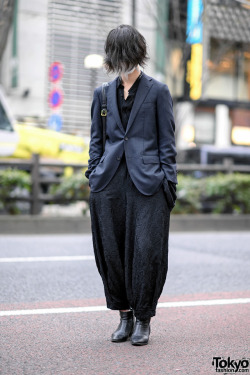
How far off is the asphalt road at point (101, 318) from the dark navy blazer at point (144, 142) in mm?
977

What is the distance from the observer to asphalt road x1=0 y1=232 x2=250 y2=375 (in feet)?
11.4

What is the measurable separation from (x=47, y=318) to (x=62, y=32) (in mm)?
18212

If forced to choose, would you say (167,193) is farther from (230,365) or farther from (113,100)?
(230,365)

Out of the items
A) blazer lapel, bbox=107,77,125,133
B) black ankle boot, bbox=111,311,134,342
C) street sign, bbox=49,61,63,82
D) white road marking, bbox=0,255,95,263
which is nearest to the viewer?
blazer lapel, bbox=107,77,125,133

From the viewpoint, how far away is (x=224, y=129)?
1148 inches

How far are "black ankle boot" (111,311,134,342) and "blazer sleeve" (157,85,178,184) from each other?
A: 36.0 inches

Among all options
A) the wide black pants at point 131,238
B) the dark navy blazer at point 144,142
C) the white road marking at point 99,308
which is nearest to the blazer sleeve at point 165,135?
the dark navy blazer at point 144,142

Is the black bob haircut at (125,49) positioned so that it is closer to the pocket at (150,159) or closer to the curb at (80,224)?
the pocket at (150,159)

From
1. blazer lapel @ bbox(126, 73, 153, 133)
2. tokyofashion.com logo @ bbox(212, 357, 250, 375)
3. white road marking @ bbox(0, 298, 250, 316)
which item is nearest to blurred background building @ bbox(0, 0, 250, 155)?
white road marking @ bbox(0, 298, 250, 316)

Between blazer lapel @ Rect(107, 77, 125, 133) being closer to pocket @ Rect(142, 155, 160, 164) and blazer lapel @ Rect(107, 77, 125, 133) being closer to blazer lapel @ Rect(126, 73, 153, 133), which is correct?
blazer lapel @ Rect(126, 73, 153, 133)

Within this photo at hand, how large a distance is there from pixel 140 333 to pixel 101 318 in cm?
79

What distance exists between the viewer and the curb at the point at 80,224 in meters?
10.7

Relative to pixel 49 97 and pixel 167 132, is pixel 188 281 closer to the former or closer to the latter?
pixel 167 132

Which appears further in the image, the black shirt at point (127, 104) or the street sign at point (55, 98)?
the street sign at point (55, 98)
